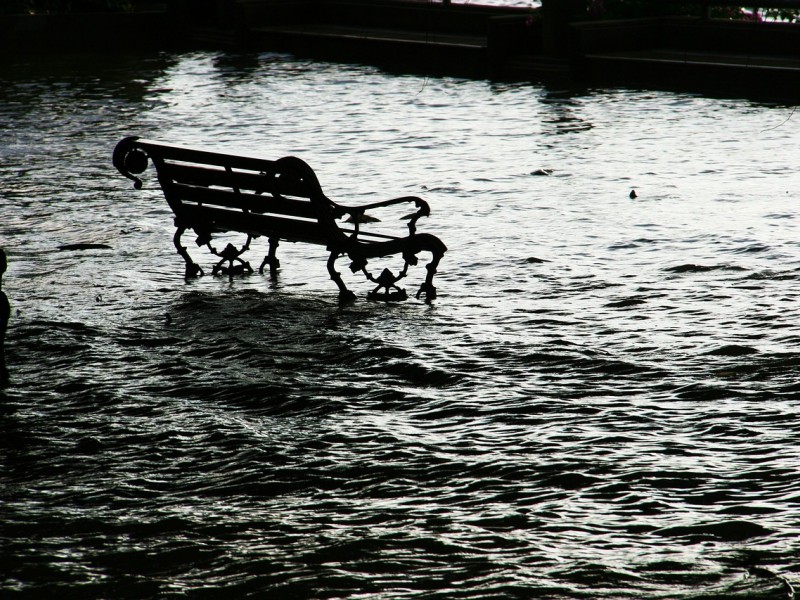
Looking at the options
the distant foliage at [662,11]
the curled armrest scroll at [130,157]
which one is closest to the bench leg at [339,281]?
the curled armrest scroll at [130,157]

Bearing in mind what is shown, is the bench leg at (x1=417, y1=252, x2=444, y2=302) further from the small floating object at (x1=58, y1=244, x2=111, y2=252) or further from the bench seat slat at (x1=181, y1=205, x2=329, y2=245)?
the small floating object at (x1=58, y1=244, x2=111, y2=252)

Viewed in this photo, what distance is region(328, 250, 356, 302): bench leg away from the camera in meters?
7.88

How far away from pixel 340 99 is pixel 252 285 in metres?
9.34

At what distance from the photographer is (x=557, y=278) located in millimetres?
8406

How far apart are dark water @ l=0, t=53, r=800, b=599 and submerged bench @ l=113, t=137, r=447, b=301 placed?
0.83ft

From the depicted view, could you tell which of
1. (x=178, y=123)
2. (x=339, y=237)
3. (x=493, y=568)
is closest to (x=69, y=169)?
(x=178, y=123)

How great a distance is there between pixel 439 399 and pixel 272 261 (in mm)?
3027

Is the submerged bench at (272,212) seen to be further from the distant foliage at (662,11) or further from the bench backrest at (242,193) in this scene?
the distant foliage at (662,11)

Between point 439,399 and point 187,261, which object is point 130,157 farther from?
point 439,399

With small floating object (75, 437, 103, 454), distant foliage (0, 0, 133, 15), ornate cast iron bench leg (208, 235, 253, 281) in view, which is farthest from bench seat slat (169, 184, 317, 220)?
distant foliage (0, 0, 133, 15)

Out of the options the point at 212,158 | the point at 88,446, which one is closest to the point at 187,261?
the point at 212,158

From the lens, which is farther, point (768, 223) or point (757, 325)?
point (768, 223)

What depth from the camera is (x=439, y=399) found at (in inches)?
245

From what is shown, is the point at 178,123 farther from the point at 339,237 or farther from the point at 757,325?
the point at 757,325
